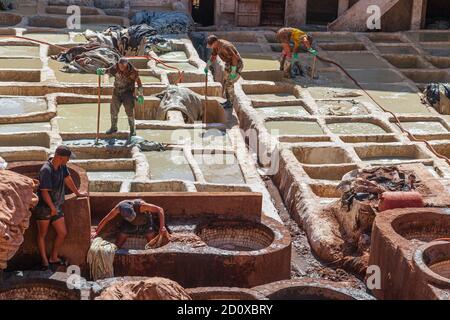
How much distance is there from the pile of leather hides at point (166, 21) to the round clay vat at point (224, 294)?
576 inches

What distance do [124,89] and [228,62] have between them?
11.3 feet

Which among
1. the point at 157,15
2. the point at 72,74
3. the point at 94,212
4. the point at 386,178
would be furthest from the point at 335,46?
the point at 94,212

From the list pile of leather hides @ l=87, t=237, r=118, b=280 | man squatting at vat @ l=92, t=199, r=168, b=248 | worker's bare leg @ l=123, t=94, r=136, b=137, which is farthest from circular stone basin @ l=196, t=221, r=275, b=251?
worker's bare leg @ l=123, t=94, r=136, b=137

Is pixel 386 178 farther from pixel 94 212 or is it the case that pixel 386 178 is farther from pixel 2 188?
pixel 2 188

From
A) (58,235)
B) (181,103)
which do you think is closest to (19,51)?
(181,103)

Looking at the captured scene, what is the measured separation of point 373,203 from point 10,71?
32.1ft

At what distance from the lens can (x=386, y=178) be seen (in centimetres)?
1327

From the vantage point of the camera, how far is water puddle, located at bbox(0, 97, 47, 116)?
16820 mm

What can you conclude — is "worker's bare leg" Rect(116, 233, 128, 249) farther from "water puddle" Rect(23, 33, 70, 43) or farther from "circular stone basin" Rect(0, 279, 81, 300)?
"water puddle" Rect(23, 33, 70, 43)

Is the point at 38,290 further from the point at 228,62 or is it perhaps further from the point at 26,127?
the point at 228,62

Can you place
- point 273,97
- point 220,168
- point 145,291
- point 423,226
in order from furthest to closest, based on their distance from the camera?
point 273,97, point 220,168, point 423,226, point 145,291

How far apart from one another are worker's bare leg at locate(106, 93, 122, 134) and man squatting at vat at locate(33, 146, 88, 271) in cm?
497

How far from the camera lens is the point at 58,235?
10.5 meters
